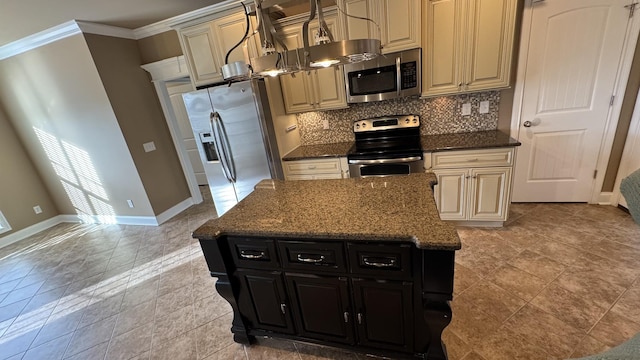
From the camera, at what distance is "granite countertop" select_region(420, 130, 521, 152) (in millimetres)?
2422

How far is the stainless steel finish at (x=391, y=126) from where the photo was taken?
299 centimetres

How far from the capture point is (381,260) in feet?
4.10

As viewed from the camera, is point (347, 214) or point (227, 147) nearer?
point (347, 214)

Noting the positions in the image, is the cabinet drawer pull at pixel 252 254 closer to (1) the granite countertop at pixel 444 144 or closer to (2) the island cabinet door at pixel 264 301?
(2) the island cabinet door at pixel 264 301

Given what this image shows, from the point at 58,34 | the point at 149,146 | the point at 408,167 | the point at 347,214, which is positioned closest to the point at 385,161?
the point at 408,167

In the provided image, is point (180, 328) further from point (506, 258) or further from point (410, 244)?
point (506, 258)

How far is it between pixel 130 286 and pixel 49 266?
1.52 meters

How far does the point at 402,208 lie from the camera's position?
1.37m

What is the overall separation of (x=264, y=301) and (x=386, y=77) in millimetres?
2294

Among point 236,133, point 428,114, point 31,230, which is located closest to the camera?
point 236,133

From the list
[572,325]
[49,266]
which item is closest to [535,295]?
[572,325]

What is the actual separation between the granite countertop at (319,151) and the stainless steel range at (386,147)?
0.38 feet

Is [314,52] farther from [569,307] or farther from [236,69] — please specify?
[569,307]

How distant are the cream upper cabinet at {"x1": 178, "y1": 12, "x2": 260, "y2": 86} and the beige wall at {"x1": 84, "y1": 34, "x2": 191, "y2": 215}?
4.01ft
